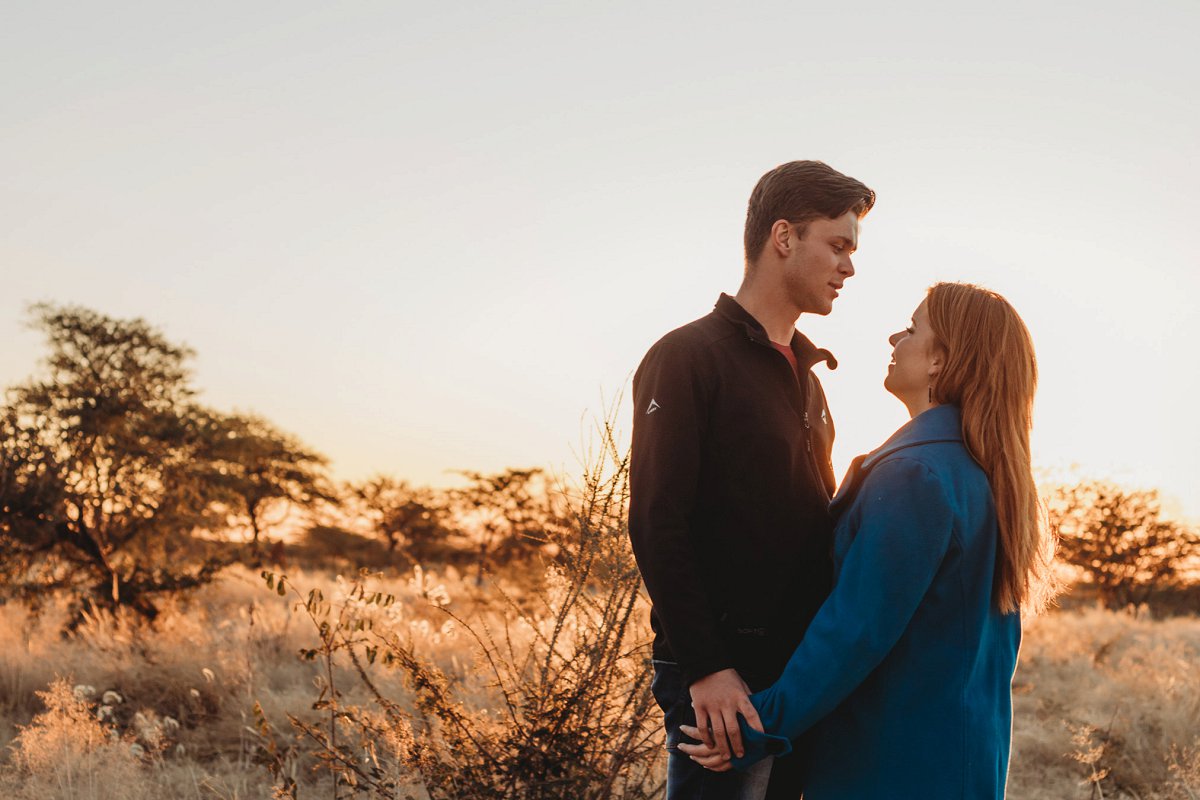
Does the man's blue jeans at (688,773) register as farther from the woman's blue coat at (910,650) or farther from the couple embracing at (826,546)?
the woman's blue coat at (910,650)

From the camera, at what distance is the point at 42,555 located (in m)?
9.98

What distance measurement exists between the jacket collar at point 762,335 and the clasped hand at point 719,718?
90cm

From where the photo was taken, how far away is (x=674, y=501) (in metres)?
2.23

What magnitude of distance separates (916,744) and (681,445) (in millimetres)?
846

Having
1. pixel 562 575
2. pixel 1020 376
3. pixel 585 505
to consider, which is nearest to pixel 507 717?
pixel 562 575

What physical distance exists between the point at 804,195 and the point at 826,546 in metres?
0.96

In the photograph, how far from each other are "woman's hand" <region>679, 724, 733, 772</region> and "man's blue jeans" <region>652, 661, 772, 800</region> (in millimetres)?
63

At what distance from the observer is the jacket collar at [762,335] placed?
2529 mm

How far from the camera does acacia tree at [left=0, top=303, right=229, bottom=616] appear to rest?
970 cm

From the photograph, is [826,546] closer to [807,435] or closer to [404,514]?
[807,435]

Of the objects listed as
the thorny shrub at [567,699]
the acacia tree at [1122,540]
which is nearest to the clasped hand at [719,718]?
the thorny shrub at [567,699]

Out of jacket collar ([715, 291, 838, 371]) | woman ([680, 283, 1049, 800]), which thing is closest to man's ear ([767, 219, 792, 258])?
jacket collar ([715, 291, 838, 371])

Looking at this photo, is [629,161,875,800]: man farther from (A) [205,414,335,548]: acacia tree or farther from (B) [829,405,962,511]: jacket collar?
(A) [205,414,335,548]: acacia tree

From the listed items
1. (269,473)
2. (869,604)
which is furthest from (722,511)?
(269,473)
